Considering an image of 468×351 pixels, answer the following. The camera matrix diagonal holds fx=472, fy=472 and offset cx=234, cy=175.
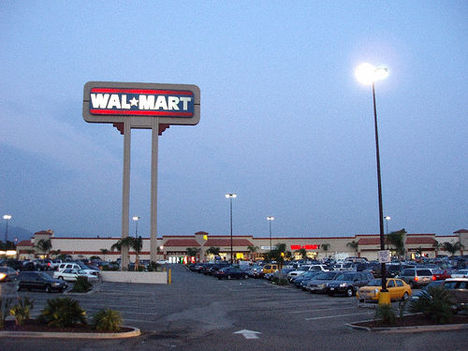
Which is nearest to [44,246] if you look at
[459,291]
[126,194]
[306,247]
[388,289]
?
[306,247]

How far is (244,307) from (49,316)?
11.0m

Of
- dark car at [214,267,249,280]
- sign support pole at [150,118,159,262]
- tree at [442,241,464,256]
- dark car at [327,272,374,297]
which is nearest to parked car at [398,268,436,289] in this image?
dark car at [327,272,374,297]

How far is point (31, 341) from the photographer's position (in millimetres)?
13070

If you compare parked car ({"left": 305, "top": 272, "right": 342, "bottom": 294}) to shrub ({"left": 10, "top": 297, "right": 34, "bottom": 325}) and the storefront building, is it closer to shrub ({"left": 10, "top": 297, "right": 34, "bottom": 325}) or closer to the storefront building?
shrub ({"left": 10, "top": 297, "right": 34, "bottom": 325})

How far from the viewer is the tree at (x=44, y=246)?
98006mm

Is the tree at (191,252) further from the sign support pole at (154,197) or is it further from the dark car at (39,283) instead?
the dark car at (39,283)

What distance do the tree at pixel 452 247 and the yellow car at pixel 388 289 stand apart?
7948 cm

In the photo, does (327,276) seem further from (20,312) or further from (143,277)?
(20,312)

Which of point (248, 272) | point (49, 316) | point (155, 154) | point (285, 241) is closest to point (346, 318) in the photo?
point (49, 316)

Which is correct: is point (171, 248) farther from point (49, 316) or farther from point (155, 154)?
point (49, 316)

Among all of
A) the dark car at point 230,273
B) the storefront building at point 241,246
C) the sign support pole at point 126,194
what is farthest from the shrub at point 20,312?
the storefront building at point 241,246

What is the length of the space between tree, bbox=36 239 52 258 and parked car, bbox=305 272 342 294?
7870 centimetres

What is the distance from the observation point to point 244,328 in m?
16.5

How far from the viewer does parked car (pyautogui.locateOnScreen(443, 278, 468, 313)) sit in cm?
1867
